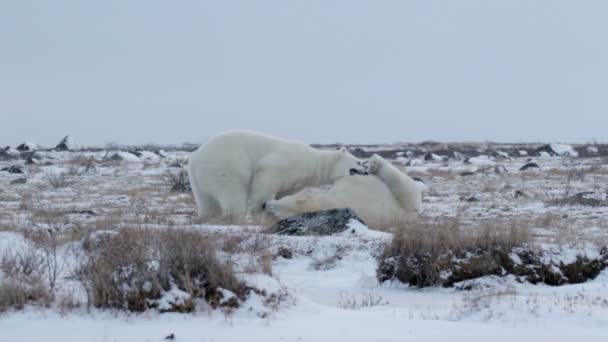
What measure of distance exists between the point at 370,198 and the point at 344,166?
1.22 meters

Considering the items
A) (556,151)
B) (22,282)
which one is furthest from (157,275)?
(556,151)

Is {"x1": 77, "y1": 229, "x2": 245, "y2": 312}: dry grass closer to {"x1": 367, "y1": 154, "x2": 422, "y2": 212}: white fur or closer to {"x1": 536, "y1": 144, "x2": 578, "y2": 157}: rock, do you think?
{"x1": 367, "y1": 154, "x2": 422, "y2": 212}: white fur

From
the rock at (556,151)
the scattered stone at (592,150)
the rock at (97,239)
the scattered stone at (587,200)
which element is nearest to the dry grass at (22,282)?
the rock at (97,239)

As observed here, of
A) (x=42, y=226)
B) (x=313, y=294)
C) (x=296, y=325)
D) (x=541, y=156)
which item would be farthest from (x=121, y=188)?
(x=541, y=156)

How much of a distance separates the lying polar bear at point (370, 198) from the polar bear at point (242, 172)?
345mm

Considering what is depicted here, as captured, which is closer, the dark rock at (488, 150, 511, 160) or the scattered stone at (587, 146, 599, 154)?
the dark rock at (488, 150, 511, 160)

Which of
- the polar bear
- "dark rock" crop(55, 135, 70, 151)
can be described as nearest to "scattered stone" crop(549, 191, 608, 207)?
the polar bear

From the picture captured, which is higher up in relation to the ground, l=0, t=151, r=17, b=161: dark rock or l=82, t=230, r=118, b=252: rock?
l=82, t=230, r=118, b=252: rock

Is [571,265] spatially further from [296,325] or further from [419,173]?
[419,173]

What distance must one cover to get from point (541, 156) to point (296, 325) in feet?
114

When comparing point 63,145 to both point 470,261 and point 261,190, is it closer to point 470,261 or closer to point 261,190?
point 261,190

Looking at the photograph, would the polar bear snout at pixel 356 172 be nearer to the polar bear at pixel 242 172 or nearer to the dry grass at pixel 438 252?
the polar bear at pixel 242 172

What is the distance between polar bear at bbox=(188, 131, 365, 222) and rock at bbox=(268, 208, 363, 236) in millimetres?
2017

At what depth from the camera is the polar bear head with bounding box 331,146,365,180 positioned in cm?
1470
